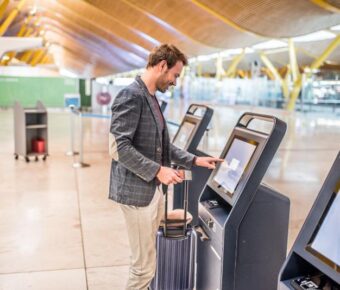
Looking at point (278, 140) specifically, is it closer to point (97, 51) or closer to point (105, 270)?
point (105, 270)

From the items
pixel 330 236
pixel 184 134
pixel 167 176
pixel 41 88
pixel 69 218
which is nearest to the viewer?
pixel 330 236

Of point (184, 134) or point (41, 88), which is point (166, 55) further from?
point (41, 88)

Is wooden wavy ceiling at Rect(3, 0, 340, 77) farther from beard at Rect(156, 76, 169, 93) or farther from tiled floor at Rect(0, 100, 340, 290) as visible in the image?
beard at Rect(156, 76, 169, 93)

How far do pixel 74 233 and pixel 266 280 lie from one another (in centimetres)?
265

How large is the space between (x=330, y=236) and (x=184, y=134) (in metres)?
2.59

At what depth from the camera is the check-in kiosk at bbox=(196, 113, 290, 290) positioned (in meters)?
2.18

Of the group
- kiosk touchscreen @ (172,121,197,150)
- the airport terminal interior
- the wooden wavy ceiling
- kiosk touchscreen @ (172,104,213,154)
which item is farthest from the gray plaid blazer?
the wooden wavy ceiling

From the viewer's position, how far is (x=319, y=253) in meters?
1.47

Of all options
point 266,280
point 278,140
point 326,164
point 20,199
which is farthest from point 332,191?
point 326,164

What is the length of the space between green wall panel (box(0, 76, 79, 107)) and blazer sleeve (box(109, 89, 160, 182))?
23466mm

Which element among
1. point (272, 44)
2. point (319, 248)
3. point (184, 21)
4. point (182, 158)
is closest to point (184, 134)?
point (182, 158)

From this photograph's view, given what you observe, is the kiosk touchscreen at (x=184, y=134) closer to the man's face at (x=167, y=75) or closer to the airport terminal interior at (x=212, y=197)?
the airport terminal interior at (x=212, y=197)

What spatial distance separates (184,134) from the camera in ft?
13.1

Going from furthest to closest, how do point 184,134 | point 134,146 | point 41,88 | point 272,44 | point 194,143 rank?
point 272,44
point 41,88
point 184,134
point 194,143
point 134,146
